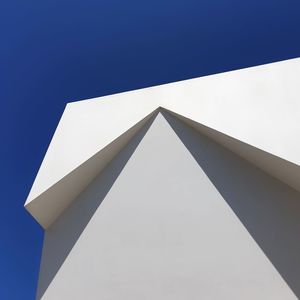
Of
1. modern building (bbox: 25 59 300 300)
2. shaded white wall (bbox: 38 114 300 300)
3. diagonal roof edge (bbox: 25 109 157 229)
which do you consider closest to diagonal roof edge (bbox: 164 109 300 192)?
modern building (bbox: 25 59 300 300)

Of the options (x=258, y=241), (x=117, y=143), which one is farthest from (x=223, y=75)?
(x=258, y=241)

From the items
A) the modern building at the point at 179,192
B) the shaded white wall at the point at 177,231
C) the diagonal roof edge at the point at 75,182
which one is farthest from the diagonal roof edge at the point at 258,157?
the diagonal roof edge at the point at 75,182

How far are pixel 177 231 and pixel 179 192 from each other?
889mm

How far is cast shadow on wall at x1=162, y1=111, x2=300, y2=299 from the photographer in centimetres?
614

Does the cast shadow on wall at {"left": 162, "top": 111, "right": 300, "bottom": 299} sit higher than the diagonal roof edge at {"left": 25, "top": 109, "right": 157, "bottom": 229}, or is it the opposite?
the diagonal roof edge at {"left": 25, "top": 109, "right": 157, "bottom": 229}

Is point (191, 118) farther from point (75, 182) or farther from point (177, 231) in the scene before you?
point (75, 182)

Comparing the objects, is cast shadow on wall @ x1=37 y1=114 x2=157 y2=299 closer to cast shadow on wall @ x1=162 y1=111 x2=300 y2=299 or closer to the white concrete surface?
the white concrete surface

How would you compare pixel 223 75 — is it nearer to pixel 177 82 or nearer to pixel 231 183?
pixel 177 82

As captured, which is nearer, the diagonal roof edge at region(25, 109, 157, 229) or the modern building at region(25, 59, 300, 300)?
the modern building at region(25, 59, 300, 300)

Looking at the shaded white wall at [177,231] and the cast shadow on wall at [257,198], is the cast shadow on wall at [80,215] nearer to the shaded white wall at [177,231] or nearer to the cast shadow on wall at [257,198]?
the shaded white wall at [177,231]

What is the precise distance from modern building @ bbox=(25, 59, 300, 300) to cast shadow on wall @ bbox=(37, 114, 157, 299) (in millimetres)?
36

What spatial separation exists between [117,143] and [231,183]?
9.64 ft

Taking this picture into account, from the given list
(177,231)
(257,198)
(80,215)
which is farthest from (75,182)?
(257,198)

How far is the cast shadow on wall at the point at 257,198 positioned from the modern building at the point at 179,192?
2 cm
